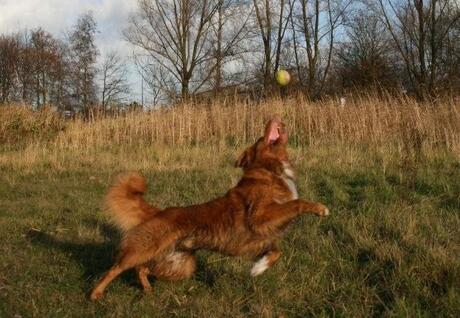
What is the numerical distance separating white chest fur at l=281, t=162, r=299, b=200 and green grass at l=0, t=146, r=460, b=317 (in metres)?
0.65

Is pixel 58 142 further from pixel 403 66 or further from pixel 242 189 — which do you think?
pixel 403 66

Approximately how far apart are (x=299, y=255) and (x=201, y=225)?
124cm

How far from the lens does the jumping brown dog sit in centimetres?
440

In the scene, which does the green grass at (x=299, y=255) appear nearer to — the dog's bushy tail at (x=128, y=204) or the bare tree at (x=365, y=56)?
the dog's bushy tail at (x=128, y=204)

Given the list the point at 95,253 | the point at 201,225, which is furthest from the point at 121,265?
the point at 95,253

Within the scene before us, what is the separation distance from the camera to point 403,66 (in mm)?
35375

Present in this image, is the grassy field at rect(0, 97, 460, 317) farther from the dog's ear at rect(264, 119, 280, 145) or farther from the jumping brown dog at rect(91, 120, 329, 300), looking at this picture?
the dog's ear at rect(264, 119, 280, 145)

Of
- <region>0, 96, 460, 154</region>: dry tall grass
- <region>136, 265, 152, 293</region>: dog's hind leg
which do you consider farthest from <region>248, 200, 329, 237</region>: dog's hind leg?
<region>0, 96, 460, 154</region>: dry tall grass

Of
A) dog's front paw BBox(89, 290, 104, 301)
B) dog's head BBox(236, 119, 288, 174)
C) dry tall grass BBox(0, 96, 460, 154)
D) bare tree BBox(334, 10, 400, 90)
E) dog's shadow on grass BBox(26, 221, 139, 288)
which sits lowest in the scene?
dog's front paw BBox(89, 290, 104, 301)

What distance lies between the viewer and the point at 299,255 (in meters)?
5.20

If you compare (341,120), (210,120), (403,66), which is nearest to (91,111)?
(210,120)

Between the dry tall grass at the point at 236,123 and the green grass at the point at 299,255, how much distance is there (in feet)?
8.08

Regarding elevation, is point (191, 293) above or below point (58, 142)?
below

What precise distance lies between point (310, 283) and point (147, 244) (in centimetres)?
132
